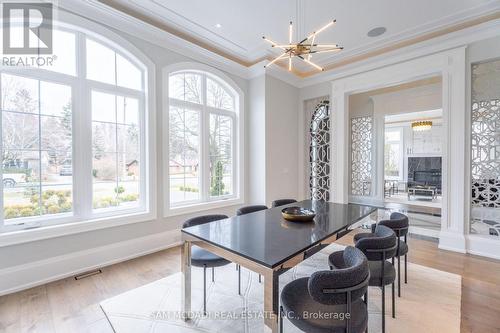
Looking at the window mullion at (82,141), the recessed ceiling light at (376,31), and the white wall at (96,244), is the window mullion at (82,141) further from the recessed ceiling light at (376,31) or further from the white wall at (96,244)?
the recessed ceiling light at (376,31)

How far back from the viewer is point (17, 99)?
2.48 m

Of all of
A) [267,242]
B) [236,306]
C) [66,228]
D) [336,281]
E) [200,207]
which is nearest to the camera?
[336,281]

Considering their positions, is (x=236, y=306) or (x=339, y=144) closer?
(x=236, y=306)

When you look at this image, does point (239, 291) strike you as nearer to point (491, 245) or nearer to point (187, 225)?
point (187, 225)

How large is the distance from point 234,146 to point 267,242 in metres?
3.39

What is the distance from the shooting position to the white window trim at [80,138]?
Result: 2.48 metres

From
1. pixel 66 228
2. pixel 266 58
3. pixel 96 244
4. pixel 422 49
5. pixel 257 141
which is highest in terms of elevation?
pixel 266 58

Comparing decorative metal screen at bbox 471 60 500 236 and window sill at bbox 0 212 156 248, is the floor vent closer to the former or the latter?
window sill at bbox 0 212 156 248

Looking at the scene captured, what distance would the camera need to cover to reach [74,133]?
2.79 m

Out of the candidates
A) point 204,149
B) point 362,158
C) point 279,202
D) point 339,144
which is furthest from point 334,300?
point 362,158

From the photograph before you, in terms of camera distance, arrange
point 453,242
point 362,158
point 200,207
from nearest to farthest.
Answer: point 453,242
point 200,207
point 362,158

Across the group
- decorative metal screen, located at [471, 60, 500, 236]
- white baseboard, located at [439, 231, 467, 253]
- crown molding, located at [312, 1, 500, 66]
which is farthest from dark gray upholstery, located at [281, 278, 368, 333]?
crown molding, located at [312, 1, 500, 66]

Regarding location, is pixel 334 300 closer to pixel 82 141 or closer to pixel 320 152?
pixel 82 141

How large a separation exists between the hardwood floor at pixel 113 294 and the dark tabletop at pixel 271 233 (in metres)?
1.15
